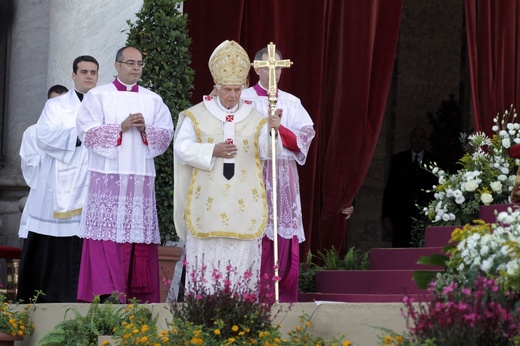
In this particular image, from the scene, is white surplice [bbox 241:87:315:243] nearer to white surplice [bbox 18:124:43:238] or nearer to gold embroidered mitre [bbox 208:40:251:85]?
gold embroidered mitre [bbox 208:40:251:85]

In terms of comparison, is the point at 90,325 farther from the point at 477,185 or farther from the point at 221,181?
the point at 477,185

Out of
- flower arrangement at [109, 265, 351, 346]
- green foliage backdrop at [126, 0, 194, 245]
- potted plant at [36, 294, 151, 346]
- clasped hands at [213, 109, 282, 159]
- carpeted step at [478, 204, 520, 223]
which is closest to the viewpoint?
flower arrangement at [109, 265, 351, 346]

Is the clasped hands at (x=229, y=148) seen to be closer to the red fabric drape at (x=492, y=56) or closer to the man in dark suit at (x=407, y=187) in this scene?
the red fabric drape at (x=492, y=56)

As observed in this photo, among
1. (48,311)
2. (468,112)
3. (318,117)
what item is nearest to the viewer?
(48,311)

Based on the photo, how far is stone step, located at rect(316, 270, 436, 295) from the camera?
340 inches

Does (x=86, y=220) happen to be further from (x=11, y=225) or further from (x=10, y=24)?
(x=10, y=24)

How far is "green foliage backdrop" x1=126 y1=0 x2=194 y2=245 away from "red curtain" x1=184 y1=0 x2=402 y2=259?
116 cm

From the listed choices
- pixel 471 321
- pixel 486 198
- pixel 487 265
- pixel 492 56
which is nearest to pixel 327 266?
pixel 486 198

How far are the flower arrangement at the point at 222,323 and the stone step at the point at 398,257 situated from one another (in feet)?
8.18

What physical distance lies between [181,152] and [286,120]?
46.7 inches

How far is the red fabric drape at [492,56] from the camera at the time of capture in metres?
12.3

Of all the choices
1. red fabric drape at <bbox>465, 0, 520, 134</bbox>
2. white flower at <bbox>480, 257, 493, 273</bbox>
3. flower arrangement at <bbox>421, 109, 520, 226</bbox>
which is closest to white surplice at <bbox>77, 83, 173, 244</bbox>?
flower arrangement at <bbox>421, 109, 520, 226</bbox>

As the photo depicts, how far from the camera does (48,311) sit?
808 centimetres

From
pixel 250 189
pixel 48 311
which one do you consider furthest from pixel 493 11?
pixel 48 311
